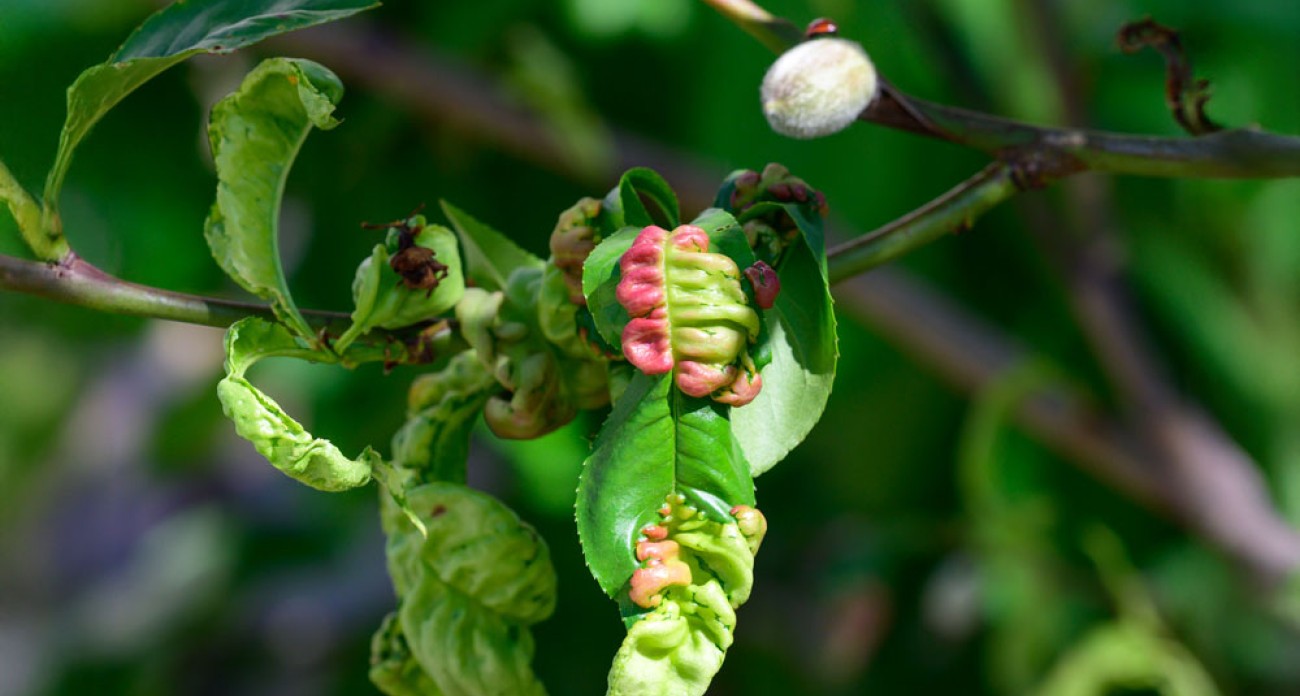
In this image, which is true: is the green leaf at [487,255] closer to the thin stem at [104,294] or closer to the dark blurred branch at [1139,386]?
the thin stem at [104,294]

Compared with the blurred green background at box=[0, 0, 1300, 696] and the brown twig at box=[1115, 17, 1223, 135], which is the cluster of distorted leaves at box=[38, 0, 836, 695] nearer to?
the brown twig at box=[1115, 17, 1223, 135]

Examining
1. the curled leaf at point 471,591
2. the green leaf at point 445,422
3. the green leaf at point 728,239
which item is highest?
the green leaf at point 728,239

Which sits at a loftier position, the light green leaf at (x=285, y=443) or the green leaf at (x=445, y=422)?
the light green leaf at (x=285, y=443)

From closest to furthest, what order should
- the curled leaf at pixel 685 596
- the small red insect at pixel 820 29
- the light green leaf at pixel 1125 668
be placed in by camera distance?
the curled leaf at pixel 685 596, the small red insect at pixel 820 29, the light green leaf at pixel 1125 668

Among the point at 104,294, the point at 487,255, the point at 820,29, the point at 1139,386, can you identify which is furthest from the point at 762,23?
the point at 1139,386

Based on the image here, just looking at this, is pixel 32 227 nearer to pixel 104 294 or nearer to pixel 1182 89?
pixel 104 294

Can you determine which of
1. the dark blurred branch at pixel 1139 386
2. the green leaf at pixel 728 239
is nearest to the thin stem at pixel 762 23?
the green leaf at pixel 728 239

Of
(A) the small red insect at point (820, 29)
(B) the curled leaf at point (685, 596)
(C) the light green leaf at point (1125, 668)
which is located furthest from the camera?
(C) the light green leaf at point (1125, 668)

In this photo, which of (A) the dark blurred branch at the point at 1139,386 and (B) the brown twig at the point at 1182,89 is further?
(A) the dark blurred branch at the point at 1139,386

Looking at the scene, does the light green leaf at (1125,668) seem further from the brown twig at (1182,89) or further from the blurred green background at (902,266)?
the brown twig at (1182,89)
